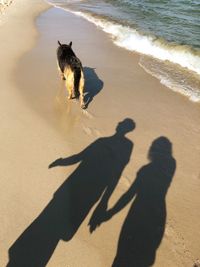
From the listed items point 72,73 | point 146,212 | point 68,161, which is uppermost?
point 72,73

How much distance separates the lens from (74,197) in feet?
16.8

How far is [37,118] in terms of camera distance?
7164 millimetres

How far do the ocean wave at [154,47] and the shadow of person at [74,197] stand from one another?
506 cm

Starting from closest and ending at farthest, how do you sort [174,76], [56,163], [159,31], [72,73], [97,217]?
[97,217]
[56,163]
[72,73]
[174,76]
[159,31]

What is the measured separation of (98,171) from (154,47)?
7.62m

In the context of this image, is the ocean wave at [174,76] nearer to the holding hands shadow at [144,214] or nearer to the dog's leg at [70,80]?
the dog's leg at [70,80]

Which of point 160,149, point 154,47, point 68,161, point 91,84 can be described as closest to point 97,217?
point 68,161

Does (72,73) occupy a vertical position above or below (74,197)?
above

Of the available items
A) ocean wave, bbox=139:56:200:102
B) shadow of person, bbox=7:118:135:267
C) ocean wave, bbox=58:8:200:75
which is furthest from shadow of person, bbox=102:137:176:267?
ocean wave, bbox=58:8:200:75

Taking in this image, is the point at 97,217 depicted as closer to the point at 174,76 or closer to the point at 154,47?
the point at 174,76

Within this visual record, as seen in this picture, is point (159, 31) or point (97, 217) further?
point (159, 31)

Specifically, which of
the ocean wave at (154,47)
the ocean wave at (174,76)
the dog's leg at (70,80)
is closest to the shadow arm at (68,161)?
the dog's leg at (70,80)

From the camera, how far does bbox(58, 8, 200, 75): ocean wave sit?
35.8 feet

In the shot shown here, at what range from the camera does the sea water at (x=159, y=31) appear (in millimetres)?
9836
